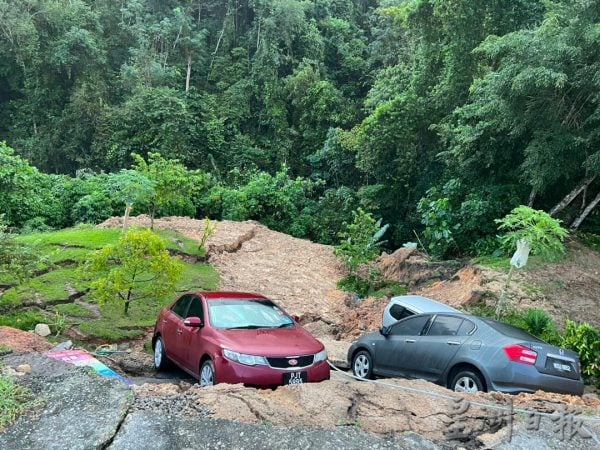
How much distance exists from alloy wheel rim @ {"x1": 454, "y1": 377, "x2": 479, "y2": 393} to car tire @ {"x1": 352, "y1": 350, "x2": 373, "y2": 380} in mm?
1835

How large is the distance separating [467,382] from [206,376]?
11.3 feet

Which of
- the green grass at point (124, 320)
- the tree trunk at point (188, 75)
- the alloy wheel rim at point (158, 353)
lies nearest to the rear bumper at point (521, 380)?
the alloy wheel rim at point (158, 353)

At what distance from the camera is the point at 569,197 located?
16.5 metres

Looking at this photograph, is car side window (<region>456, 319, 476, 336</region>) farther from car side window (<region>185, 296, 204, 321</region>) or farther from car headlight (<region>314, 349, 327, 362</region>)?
car side window (<region>185, 296, 204, 321</region>)

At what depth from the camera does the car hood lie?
21.8 ft

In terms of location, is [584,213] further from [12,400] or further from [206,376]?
[12,400]

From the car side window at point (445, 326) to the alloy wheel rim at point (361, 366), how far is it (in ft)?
4.73

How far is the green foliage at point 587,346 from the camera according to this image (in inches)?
356

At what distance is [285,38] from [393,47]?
745 centimetres

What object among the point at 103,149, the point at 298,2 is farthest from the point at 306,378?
the point at 298,2

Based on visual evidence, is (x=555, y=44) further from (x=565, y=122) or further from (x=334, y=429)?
(x=334, y=429)

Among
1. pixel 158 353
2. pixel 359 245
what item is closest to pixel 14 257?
pixel 158 353

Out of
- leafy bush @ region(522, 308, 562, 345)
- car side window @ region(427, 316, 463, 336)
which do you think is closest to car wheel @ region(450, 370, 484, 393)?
car side window @ region(427, 316, 463, 336)

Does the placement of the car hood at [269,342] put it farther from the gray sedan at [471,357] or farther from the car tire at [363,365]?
the car tire at [363,365]
